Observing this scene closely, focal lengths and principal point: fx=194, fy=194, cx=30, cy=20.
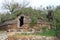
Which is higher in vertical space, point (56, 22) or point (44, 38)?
point (56, 22)

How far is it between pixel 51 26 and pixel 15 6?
1202 centimetres

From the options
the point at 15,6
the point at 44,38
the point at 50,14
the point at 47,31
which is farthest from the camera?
the point at 15,6

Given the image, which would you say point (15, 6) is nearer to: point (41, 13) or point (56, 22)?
point (41, 13)

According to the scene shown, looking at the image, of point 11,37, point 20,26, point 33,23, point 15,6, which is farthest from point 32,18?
point 15,6

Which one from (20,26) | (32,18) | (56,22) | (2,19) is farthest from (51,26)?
(2,19)

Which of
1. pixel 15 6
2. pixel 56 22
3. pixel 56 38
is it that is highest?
pixel 15 6

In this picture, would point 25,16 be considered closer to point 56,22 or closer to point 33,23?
point 33,23

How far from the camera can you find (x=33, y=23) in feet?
82.1

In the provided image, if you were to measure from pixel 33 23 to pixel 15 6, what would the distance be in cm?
1059

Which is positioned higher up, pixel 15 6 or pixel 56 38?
pixel 15 6

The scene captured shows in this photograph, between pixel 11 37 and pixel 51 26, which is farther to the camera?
pixel 51 26

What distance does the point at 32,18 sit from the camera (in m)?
25.1

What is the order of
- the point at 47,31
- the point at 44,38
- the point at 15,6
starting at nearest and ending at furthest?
the point at 44,38
the point at 47,31
the point at 15,6

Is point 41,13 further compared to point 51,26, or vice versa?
point 41,13
